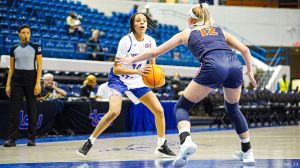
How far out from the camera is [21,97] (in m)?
10.5

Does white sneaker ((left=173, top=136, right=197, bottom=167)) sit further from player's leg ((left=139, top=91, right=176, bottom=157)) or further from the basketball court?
player's leg ((left=139, top=91, right=176, bottom=157))

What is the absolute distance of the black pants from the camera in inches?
408

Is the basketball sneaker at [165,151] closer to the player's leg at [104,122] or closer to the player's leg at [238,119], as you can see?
the player's leg at [104,122]

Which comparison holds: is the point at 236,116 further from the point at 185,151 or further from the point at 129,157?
the point at 129,157

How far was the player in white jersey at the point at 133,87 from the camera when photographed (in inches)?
316

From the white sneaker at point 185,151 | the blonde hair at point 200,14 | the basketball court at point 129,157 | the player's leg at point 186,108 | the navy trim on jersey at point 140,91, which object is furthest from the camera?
the navy trim on jersey at point 140,91

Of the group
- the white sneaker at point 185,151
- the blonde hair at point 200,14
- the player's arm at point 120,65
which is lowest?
the white sneaker at point 185,151

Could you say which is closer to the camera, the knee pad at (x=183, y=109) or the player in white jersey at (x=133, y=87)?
the knee pad at (x=183, y=109)

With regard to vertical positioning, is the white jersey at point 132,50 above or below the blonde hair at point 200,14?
below

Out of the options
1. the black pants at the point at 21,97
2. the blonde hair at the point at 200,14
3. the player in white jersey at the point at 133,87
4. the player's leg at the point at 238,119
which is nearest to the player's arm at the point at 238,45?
the blonde hair at the point at 200,14

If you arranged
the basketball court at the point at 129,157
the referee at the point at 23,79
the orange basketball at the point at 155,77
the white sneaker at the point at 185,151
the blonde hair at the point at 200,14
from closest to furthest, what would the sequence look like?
1. the white sneaker at the point at 185,151
2. the blonde hair at the point at 200,14
3. the basketball court at the point at 129,157
4. the orange basketball at the point at 155,77
5. the referee at the point at 23,79

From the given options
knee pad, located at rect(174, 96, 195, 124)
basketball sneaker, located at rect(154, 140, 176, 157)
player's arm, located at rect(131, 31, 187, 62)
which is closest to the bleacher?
basketball sneaker, located at rect(154, 140, 176, 157)

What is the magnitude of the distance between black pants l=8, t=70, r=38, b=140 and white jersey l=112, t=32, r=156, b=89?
2642 millimetres

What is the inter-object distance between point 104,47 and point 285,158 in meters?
14.4
